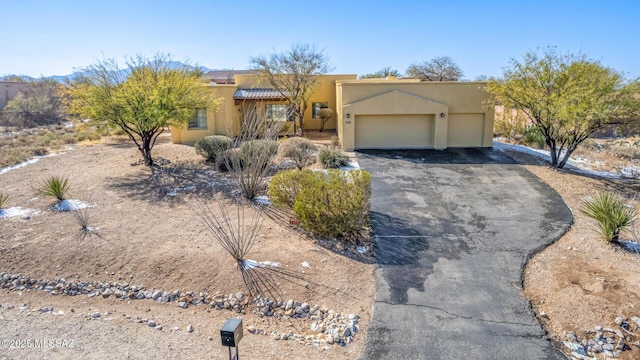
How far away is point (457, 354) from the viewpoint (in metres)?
6.13

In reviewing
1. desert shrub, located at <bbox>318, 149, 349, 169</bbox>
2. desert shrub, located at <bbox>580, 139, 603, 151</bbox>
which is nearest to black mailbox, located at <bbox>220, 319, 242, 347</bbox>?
desert shrub, located at <bbox>318, 149, 349, 169</bbox>

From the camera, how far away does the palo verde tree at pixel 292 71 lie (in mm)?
27172

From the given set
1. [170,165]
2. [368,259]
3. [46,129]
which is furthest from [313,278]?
[46,129]

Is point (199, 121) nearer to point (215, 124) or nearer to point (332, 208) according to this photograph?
point (215, 124)

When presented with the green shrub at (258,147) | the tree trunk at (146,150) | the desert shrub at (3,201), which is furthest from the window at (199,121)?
the green shrub at (258,147)

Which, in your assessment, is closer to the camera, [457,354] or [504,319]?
[457,354]

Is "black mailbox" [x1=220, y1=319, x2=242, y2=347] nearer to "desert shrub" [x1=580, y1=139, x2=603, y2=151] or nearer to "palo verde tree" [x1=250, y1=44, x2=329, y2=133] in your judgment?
"palo verde tree" [x1=250, y1=44, x2=329, y2=133]

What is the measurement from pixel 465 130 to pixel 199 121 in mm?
17707

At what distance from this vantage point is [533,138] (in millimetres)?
25125

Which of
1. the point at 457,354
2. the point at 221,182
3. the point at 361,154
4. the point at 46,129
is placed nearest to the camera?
the point at 457,354

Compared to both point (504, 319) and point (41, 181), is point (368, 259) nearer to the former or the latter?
point (504, 319)

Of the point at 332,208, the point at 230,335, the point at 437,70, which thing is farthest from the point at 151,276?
the point at 437,70

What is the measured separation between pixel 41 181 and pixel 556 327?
19255 mm

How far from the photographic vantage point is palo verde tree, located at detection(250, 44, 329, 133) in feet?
89.1
